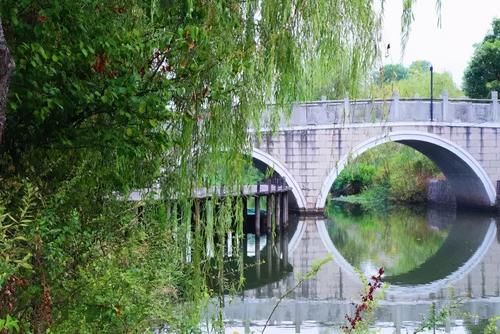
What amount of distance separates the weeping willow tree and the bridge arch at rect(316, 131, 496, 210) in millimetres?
12141

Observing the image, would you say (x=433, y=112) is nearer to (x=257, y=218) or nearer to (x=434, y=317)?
(x=257, y=218)

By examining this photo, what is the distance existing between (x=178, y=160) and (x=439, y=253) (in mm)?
9998

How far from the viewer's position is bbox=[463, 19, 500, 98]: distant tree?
19.0 meters

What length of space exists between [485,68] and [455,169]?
3.01 m

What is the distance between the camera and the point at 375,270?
1015 centimetres

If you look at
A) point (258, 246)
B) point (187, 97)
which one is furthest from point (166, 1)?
point (258, 246)

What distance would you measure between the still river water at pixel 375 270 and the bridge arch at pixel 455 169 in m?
0.54

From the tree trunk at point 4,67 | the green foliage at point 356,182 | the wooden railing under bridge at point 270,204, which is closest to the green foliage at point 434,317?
the tree trunk at point 4,67

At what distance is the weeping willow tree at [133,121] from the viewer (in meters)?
2.27

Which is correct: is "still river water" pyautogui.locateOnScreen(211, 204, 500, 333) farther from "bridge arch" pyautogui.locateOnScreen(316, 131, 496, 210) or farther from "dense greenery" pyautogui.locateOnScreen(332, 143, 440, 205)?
"dense greenery" pyautogui.locateOnScreen(332, 143, 440, 205)

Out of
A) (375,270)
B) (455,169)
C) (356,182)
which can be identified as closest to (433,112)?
(455,169)

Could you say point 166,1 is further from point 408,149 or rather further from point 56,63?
point 408,149

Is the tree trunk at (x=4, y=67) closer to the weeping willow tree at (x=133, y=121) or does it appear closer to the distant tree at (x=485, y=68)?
the weeping willow tree at (x=133, y=121)

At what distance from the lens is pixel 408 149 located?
21.2m
